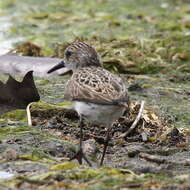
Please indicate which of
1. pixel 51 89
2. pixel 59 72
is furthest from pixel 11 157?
pixel 59 72

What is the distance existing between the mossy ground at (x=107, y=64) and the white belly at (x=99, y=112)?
1.35ft

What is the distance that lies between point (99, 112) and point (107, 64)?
3.78 metres

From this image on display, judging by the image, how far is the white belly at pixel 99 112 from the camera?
6119 mm

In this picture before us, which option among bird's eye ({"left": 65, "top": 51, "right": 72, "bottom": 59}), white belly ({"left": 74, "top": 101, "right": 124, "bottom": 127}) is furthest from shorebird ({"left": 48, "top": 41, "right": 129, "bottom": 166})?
bird's eye ({"left": 65, "top": 51, "right": 72, "bottom": 59})

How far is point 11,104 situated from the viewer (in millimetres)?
7594

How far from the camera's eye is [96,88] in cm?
633

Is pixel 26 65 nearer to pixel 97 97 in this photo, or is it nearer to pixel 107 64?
pixel 107 64

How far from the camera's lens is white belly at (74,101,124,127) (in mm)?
6119

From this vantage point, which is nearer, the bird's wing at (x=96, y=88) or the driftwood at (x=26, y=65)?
the bird's wing at (x=96, y=88)

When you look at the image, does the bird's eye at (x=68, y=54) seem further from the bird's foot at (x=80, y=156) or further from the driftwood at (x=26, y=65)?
the driftwood at (x=26, y=65)

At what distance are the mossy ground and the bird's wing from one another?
0.53 meters

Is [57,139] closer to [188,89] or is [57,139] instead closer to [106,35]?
[188,89]

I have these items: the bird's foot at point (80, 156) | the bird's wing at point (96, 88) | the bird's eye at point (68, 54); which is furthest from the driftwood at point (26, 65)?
the bird's foot at point (80, 156)

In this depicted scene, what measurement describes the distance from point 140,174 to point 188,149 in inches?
48.2
